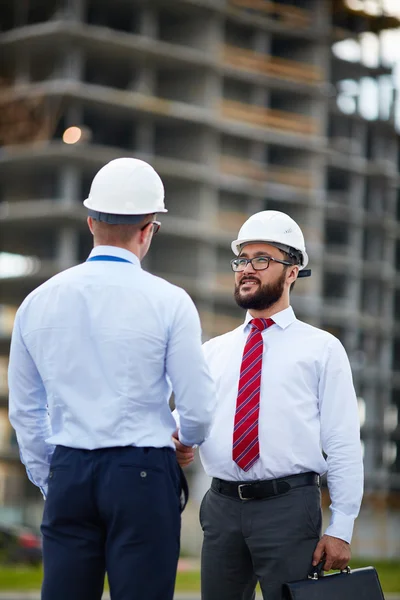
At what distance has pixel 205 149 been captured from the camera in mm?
65875

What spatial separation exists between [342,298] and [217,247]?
12.2 metres

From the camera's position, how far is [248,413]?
537 cm

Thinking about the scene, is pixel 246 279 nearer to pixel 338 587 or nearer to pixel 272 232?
pixel 272 232

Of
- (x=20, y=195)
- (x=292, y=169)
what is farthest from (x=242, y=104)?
(x=20, y=195)

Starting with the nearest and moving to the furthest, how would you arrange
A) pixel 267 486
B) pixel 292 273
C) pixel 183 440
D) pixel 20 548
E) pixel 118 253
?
pixel 118 253 < pixel 183 440 < pixel 267 486 < pixel 292 273 < pixel 20 548

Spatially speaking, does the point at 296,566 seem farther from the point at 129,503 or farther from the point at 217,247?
the point at 217,247

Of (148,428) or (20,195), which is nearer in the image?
(148,428)

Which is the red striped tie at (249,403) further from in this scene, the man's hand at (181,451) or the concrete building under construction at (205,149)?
the concrete building under construction at (205,149)

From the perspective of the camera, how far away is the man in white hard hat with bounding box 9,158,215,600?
403 centimetres

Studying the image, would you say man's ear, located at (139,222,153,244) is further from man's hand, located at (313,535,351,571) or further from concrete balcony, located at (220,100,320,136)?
concrete balcony, located at (220,100,320,136)

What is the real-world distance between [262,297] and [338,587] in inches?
53.4

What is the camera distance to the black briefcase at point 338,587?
4957 mm

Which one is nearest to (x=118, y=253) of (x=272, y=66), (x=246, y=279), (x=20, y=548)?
(x=246, y=279)

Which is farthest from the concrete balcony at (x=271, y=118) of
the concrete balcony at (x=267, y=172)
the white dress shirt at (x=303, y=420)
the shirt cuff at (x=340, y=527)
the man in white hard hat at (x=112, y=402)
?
the man in white hard hat at (x=112, y=402)
